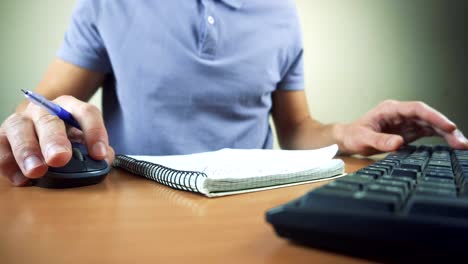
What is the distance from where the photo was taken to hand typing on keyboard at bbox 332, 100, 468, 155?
2.12ft

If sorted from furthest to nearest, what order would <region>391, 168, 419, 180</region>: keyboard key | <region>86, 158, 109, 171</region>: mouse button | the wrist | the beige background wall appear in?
the beige background wall
the wrist
<region>86, 158, 109, 171</region>: mouse button
<region>391, 168, 419, 180</region>: keyboard key

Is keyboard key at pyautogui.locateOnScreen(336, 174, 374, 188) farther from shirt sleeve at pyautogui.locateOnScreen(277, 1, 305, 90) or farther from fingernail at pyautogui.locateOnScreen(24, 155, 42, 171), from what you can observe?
shirt sleeve at pyautogui.locateOnScreen(277, 1, 305, 90)

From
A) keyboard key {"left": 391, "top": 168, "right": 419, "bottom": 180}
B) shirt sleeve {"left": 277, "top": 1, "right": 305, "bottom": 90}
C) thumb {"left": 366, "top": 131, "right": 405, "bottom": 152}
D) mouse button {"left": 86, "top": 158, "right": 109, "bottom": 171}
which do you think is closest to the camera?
keyboard key {"left": 391, "top": 168, "right": 419, "bottom": 180}

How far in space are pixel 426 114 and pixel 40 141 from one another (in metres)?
0.60

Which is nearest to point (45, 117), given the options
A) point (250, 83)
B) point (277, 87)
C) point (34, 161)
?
point (34, 161)

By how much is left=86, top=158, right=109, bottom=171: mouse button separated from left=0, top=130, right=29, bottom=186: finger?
63 millimetres

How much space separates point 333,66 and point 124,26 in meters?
0.82

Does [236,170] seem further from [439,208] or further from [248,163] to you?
[439,208]

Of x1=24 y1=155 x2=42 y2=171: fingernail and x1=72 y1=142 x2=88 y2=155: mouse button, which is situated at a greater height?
x1=24 y1=155 x2=42 y2=171: fingernail

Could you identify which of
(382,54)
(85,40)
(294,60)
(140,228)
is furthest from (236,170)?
(382,54)

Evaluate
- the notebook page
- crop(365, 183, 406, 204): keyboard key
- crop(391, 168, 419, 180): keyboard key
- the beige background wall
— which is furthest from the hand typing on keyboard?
the beige background wall

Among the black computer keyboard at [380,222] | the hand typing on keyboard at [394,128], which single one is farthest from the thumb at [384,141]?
the black computer keyboard at [380,222]

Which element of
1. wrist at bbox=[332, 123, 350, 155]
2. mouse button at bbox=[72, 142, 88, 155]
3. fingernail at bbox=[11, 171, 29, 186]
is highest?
mouse button at bbox=[72, 142, 88, 155]

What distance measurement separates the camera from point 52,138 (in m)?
0.39
